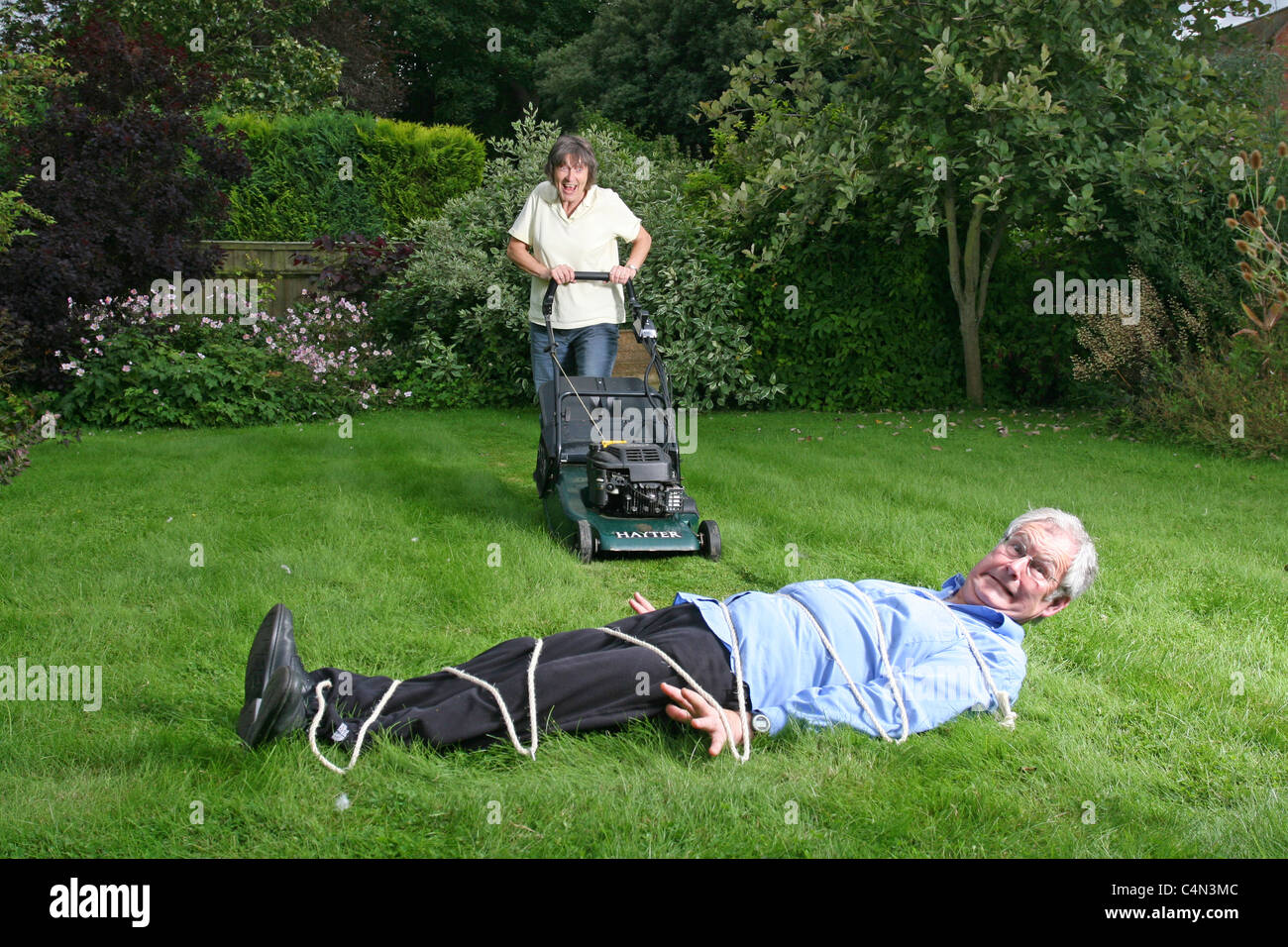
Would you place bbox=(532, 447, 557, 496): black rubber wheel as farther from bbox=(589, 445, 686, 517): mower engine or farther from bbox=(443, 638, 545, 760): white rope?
bbox=(443, 638, 545, 760): white rope

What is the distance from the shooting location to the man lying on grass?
2.74 metres

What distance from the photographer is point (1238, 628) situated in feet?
12.8

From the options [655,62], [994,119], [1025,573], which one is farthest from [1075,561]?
[655,62]

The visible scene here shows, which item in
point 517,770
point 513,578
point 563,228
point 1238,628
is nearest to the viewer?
point 517,770

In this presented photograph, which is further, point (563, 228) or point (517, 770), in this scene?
point (563, 228)

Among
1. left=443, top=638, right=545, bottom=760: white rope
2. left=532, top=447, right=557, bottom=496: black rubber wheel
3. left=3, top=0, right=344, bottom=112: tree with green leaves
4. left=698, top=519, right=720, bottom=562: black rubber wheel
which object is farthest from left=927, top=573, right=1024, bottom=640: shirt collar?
left=3, top=0, right=344, bottom=112: tree with green leaves

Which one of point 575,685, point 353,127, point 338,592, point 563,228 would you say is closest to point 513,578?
point 338,592

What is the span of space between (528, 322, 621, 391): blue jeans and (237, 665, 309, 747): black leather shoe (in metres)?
3.25

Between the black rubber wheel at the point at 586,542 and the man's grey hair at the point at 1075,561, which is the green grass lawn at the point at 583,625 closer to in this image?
the black rubber wheel at the point at 586,542

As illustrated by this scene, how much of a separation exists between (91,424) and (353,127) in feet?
20.3

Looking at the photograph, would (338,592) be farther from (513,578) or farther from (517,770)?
(517,770)

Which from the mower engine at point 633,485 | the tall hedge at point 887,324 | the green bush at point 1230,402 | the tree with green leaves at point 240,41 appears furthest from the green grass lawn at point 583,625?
the tree with green leaves at point 240,41

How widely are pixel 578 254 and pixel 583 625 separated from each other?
7.86 ft

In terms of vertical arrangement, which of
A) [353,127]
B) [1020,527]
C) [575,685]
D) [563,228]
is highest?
[353,127]
